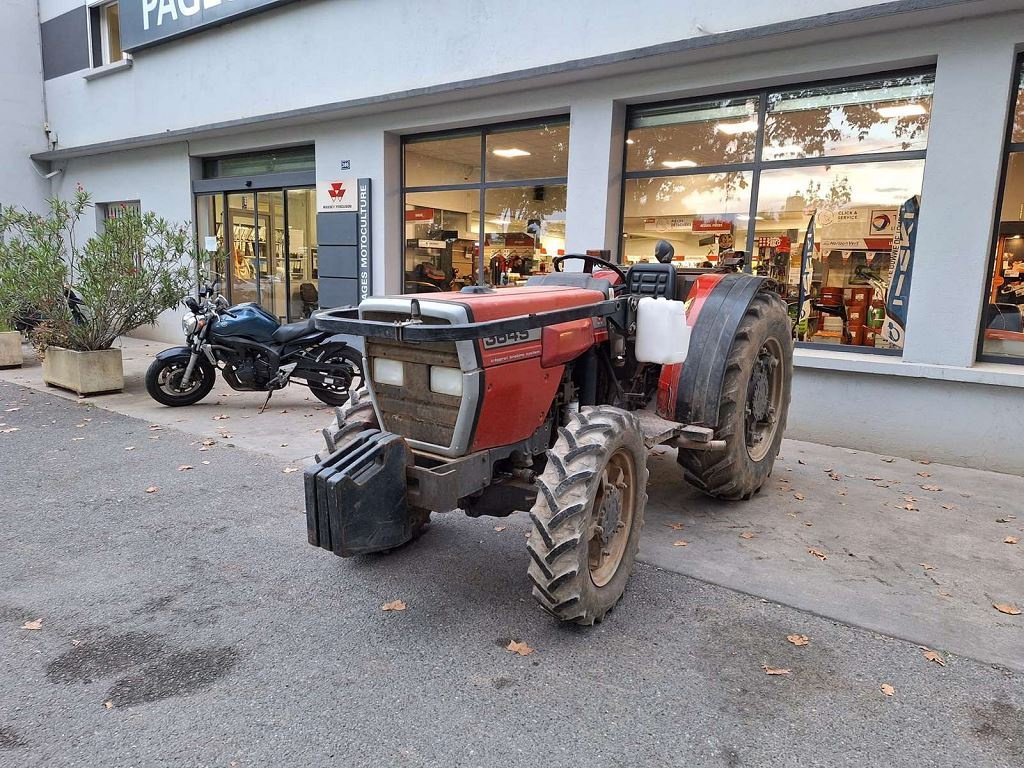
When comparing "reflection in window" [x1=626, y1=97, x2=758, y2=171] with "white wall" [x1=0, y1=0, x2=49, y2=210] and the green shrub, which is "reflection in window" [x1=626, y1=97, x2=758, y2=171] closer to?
the green shrub

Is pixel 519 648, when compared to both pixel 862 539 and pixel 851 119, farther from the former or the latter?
pixel 851 119

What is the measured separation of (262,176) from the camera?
11609mm

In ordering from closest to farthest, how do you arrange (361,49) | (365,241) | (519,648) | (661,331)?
(519,648) → (661,331) → (361,49) → (365,241)

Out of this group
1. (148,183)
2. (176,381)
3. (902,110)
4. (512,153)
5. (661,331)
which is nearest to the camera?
(661,331)

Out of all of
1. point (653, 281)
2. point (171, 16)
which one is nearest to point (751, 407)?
point (653, 281)

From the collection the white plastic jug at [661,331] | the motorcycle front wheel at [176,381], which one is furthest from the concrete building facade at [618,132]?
the white plastic jug at [661,331]

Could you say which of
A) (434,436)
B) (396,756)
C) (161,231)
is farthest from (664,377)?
(161,231)

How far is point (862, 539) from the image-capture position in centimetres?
428

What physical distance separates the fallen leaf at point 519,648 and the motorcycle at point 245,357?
5.10 m

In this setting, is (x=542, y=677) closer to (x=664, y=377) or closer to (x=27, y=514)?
(x=664, y=377)

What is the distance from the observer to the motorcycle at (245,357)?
7.31 metres

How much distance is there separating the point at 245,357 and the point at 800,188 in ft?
20.5

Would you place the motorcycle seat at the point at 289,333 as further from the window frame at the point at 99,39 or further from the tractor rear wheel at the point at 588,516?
the window frame at the point at 99,39

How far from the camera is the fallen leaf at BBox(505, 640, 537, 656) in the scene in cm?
296
